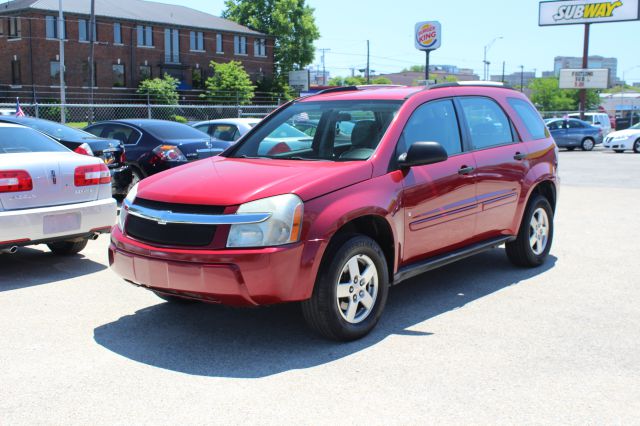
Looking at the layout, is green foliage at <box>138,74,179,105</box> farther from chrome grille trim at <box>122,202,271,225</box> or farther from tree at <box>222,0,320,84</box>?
chrome grille trim at <box>122,202,271,225</box>

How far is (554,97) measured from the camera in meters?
125

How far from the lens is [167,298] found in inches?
218

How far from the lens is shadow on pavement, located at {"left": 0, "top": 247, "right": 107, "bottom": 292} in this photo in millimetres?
6562

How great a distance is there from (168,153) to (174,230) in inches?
282

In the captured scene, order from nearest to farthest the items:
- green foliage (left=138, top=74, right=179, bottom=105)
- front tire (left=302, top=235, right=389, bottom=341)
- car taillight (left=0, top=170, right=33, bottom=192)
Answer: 1. front tire (left=302, top=235, right=389, bottom=341)
2. car taillight (left=0, top=170, right=33, bottom=192)
3. green foliage (left=138, top=74, right=179, bottom=105)

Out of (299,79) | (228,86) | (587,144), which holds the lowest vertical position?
(587,144)

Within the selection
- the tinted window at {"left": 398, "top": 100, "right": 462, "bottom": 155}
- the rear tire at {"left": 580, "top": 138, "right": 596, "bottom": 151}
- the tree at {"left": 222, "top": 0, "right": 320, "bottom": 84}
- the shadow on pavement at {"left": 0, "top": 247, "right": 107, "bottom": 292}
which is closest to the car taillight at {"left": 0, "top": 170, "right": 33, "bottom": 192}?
the shadow on pavement at {"left": 0, "top": 247, "right": 107, "bottom": 292}

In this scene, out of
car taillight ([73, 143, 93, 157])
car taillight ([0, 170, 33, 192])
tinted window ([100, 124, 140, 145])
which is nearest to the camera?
car taillight ([0, 170, 33, 192])

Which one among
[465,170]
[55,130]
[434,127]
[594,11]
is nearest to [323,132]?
[434,127]

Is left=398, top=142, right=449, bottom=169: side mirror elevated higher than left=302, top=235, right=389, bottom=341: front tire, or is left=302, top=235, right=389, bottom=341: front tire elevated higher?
left=398, top=142, right=449, bottom=169: side mirror

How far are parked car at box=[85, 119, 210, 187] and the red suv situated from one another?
18.2 ft

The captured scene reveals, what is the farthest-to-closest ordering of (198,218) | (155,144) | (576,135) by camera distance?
(576,135) < (155,144) < (198,218)

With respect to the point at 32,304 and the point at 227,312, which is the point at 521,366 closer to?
the point at 227,312

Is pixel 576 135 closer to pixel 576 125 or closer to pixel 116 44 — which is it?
pixel 576 125
